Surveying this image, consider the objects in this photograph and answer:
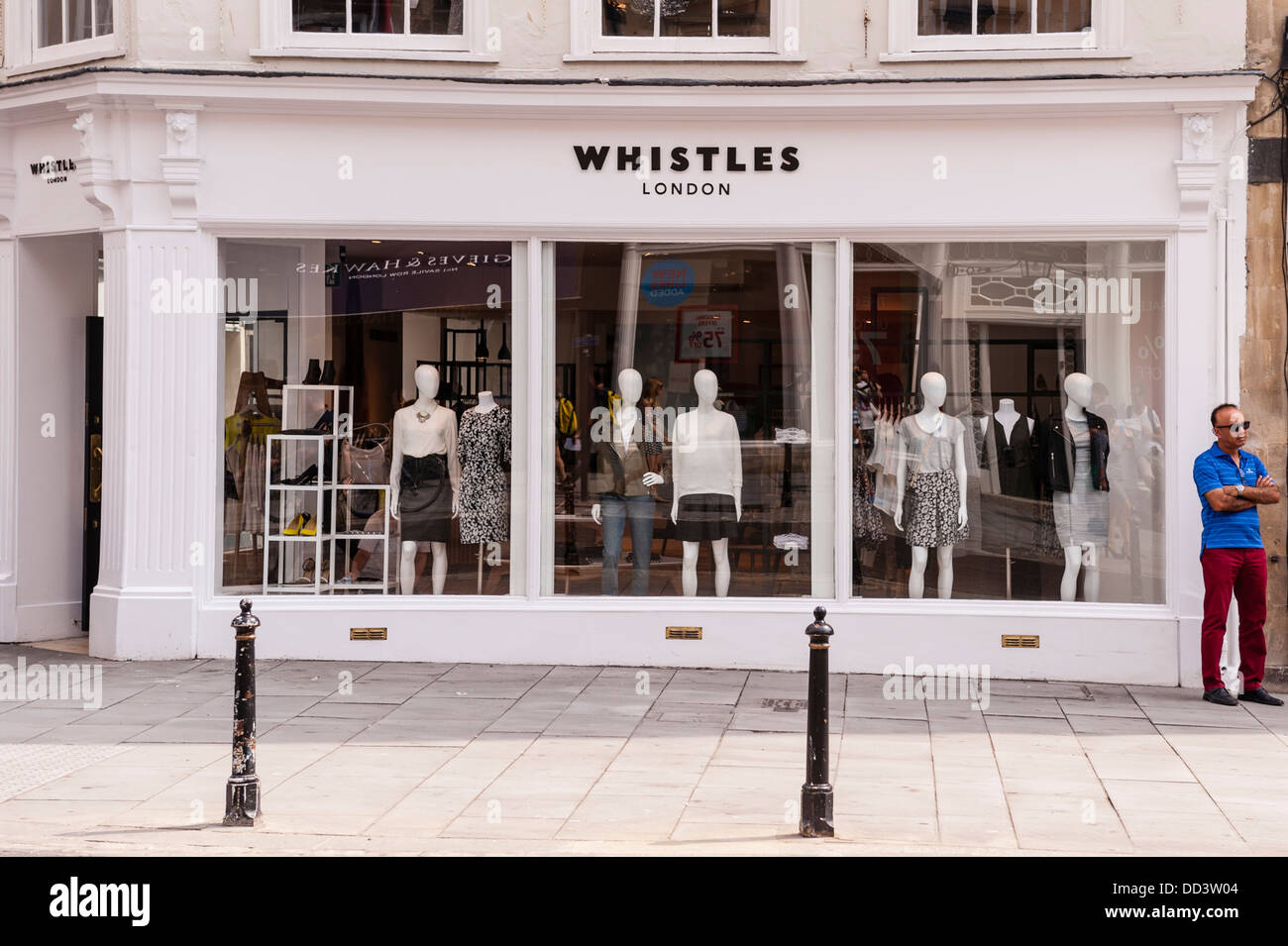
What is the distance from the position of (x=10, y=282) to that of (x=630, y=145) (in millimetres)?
5301

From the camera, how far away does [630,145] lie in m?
11.0

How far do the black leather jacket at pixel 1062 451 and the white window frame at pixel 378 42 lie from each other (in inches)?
205

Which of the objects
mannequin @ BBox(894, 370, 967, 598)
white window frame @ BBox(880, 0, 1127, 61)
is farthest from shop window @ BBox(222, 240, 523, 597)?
white window frame @ BBox(880, 0, 1127, 61)

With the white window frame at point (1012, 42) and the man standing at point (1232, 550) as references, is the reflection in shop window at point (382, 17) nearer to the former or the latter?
the white window frame at point (1012, 42)

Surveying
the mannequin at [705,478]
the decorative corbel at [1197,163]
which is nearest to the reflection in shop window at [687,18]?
the mannequin at [705,478]

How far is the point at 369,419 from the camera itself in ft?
38.2

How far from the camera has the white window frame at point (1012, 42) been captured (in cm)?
1065

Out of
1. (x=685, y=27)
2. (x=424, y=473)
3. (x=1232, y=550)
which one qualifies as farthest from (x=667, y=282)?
(x=1232, y=550)

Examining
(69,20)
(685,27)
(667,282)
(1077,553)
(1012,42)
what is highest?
(69,20)

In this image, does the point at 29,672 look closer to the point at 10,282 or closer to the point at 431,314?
the point at 10,282

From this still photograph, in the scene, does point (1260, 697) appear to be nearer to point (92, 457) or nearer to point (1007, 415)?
point (1007, 415)

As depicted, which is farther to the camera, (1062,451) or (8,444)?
(8,444)

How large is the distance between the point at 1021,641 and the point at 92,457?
7906mm

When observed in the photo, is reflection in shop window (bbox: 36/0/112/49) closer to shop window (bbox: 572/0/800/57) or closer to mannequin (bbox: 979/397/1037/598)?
shop window (bbox: 572/0/800/57)
